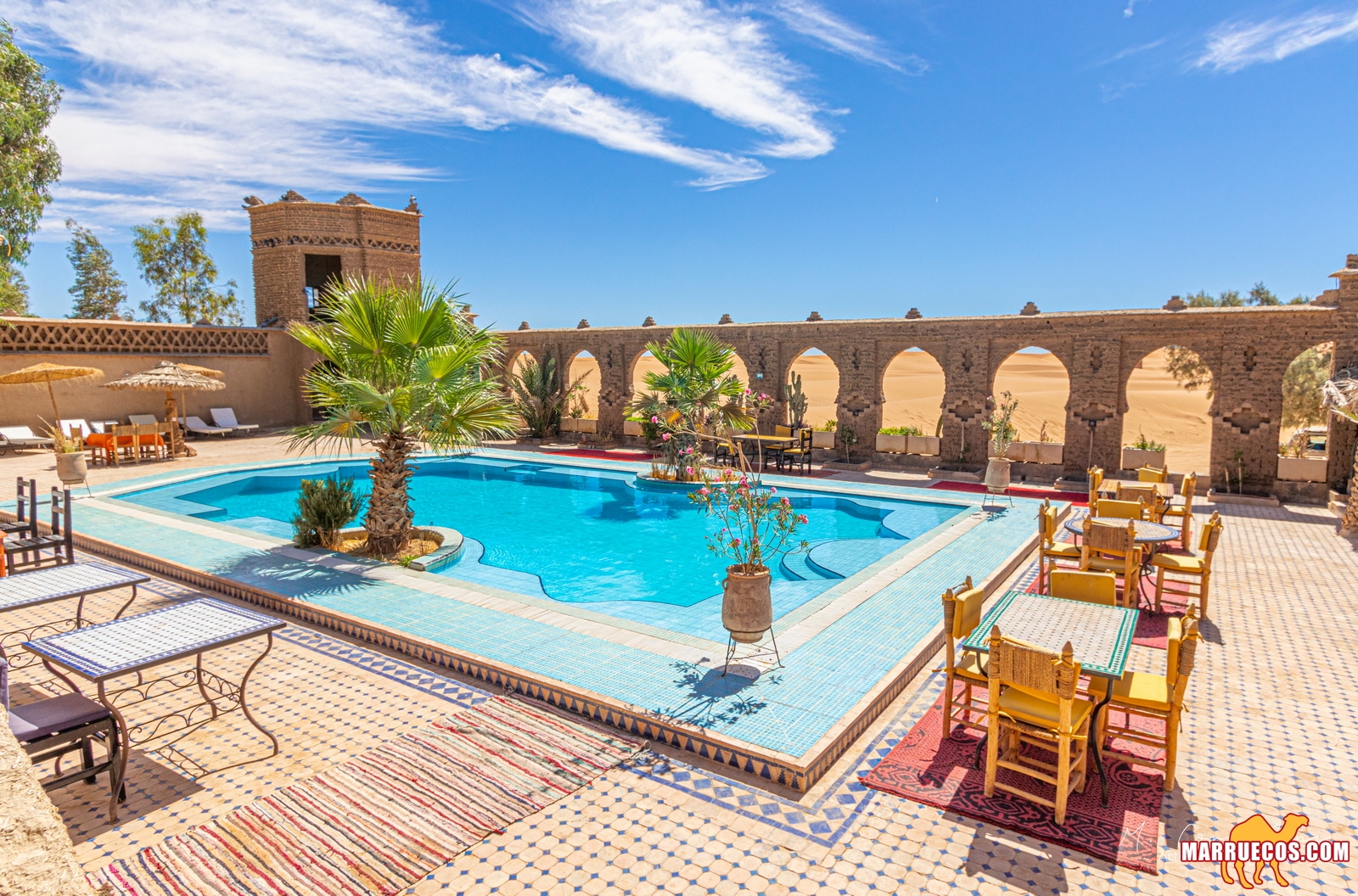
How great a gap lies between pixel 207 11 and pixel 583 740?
12023 mm

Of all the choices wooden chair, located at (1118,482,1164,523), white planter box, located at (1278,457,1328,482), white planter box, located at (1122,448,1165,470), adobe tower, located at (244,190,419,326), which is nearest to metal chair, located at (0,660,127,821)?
wooden chair, located at (1118,482,1164,523)

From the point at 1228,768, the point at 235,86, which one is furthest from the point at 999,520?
the point at 235,86

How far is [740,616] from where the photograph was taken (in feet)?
15.9

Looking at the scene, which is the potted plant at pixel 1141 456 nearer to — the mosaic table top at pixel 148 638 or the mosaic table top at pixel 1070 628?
the mosaic table top at pixel 1070 628

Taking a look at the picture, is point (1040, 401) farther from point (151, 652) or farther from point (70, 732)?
point (70, 732)

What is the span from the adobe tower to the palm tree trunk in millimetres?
15146

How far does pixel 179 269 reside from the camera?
112 ft

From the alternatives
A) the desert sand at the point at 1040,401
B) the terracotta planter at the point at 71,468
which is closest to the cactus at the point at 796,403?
the desert sand at the point at 1040,401

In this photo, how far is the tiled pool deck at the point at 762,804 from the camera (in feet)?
10.1

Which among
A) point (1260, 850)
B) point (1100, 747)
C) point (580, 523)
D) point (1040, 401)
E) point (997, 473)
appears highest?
point (997, 473)

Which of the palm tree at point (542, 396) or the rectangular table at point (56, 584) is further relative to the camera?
the palm tree at point (542, 396)

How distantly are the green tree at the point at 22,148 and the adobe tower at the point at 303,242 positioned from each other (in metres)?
5.22

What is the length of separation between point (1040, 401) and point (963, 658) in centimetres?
4867

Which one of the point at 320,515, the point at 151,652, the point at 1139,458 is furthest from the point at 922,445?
the point at 151,652
